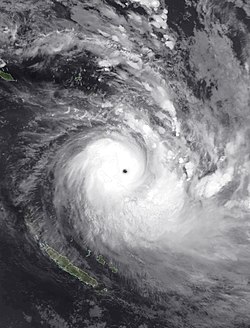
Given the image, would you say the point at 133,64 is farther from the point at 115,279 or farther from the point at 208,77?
the point at 115,279

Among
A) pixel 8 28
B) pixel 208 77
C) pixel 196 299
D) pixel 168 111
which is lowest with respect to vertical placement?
pixel 196 299

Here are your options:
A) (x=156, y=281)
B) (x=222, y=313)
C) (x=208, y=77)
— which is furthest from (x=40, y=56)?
(x=222, y=313)

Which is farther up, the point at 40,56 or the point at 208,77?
the point at 208,77

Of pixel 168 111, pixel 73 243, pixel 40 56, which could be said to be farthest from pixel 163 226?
pixel 40 56

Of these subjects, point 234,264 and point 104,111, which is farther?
point 104,111

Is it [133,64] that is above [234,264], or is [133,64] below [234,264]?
above

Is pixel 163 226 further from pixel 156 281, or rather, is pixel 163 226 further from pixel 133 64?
pixel 133 64

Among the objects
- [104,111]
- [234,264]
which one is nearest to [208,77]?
[104,111]

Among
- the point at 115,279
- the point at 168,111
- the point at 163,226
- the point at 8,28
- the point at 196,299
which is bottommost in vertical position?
the point at 115,279
